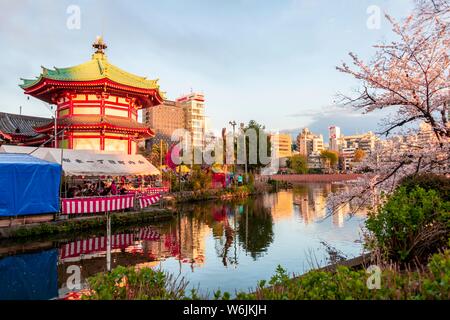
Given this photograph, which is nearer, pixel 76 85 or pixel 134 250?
pixel 134 250

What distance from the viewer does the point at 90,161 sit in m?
21.8

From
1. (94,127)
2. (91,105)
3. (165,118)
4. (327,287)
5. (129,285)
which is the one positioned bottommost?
(129,285)

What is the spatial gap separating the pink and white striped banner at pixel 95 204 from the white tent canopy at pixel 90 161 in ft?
6.45

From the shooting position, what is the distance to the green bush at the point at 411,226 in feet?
22.4

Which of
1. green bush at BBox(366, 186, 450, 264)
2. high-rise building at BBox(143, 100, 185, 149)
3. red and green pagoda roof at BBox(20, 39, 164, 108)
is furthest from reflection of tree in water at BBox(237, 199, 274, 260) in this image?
high-rise building at BBox(143, 100, 185, 149)

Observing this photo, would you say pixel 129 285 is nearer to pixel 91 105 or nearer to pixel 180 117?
pixel 91 105

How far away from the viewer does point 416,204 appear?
7.16 metres

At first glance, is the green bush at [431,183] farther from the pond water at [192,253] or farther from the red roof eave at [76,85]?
the red roof eave at [76,85]

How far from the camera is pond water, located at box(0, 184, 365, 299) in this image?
10078mm

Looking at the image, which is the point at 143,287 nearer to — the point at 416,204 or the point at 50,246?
the point at 416,204

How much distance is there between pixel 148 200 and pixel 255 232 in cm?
846

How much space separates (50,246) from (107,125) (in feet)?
39.2

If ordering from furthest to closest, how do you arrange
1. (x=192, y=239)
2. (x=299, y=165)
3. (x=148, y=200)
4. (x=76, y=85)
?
(x=299, y=165) < (x=76, y=85) < (x=148, y=200) < (x=192, y=239)

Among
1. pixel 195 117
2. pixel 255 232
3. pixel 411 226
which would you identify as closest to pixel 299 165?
pixel 195 117
